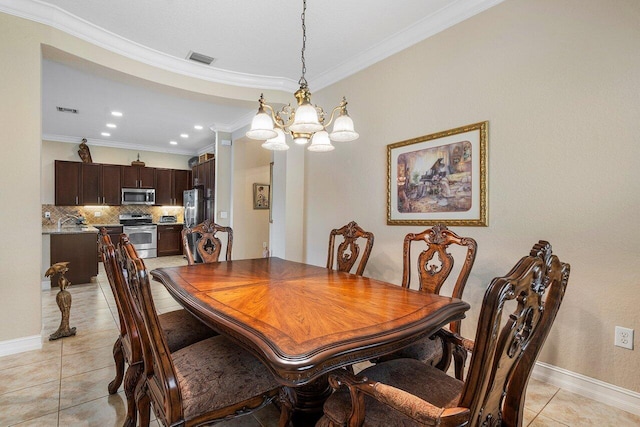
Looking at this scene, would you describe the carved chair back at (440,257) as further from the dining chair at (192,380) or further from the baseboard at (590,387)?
the dining chair at (192,380)

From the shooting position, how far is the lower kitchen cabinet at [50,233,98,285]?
4.58m

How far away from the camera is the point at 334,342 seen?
3.33ft

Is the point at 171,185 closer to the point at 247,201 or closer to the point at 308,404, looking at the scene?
the point at 247,201

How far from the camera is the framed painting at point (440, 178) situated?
242 centimetres

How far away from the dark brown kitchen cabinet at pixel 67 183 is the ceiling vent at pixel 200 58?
16.8 feet

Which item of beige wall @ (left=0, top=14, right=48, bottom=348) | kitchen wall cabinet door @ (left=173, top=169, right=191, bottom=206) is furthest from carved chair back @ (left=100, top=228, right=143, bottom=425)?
kitchen wall cabinet door @ (left=173, top=169, right=191, bottom=206)

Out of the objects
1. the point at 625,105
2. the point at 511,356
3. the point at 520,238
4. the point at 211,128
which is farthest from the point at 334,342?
the point at 211,128

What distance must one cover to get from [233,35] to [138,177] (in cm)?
577

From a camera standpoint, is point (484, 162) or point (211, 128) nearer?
point (484, 162)

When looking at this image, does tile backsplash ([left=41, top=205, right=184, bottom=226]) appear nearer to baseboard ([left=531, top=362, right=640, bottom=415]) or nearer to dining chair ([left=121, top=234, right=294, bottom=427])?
dining chair ([left=121, top=234, right=294, bottom=427])

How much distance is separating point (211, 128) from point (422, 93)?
4327mm

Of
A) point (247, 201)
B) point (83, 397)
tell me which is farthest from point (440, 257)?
point (247, 201)

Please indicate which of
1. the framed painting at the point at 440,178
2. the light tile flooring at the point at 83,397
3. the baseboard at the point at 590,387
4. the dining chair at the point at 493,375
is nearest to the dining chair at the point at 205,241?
the light tile flooring at the point at 83,397

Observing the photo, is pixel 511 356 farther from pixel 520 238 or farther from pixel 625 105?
pixel 625 105
